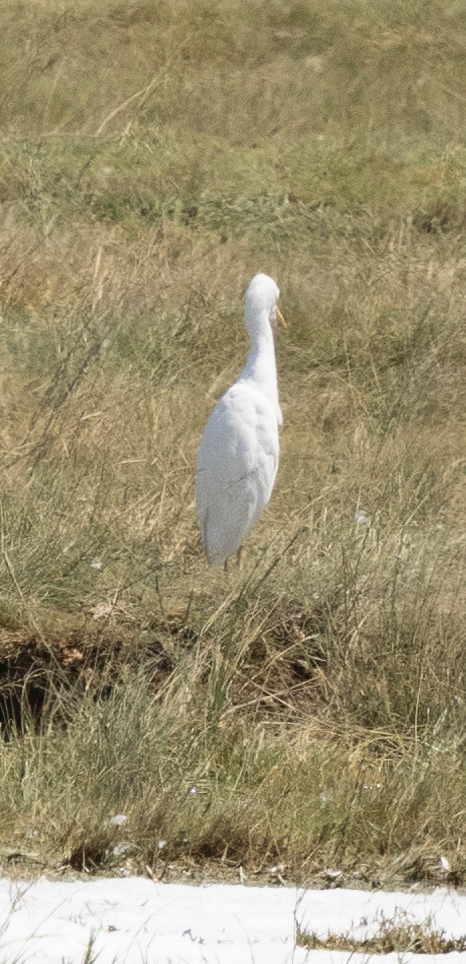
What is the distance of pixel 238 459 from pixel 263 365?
1.51ft

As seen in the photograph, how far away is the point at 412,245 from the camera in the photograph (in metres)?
9.90

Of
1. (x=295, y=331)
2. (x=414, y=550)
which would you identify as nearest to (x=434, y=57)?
(x=295, y=331)

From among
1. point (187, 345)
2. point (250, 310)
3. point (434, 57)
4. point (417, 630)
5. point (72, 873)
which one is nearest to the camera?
point (72, 873)

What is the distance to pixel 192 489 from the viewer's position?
6.36 m

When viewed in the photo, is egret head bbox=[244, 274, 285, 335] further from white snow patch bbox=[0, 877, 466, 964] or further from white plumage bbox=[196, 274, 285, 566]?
white snow patch bbox=[0, 877, 466, 964]

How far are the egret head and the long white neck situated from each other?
14 millimetres

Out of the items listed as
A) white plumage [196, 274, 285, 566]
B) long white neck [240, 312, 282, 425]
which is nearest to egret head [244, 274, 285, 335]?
long white neck [240, 312, 282, 425]

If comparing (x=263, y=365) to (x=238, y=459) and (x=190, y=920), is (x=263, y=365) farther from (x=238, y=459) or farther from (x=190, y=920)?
(x=190, y=920)

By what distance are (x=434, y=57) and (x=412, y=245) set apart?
706 cm

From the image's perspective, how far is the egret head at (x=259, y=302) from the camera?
581 centimetres

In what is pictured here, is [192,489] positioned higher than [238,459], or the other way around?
[238,459]

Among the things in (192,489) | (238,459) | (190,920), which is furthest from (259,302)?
(190,920)

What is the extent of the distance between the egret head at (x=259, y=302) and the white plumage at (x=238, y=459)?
130 mm

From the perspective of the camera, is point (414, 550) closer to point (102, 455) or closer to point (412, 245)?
point (102, 455)
